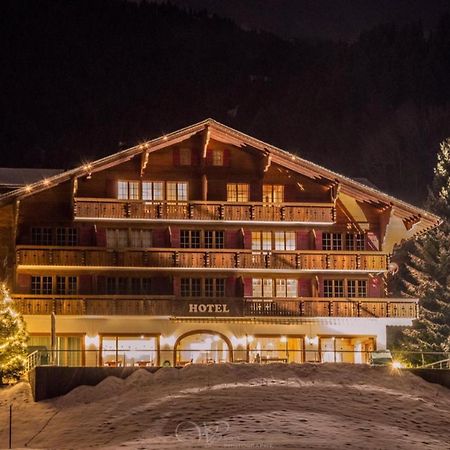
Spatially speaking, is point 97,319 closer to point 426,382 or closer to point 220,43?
point 426,382

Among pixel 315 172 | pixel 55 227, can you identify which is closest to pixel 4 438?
pixel 55 227

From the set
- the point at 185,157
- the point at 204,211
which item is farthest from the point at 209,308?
the point at 185,157

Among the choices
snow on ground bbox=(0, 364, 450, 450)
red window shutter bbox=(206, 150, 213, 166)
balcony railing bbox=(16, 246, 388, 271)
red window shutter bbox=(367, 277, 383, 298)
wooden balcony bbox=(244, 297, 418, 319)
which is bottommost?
snow on ground bbox=(0, 364, 450, 450)

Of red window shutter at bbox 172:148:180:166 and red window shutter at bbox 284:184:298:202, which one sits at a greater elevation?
red window shutter at bbox 172:148:180:166

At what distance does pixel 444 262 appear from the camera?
227 ft

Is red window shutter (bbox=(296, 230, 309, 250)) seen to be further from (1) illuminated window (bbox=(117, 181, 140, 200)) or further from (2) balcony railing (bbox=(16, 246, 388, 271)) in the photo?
(1) illuminated window (bbox=(117, 181, 140, 200))

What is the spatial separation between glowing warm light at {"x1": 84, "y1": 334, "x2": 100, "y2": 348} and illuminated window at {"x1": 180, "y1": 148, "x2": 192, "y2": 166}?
9.87 meters

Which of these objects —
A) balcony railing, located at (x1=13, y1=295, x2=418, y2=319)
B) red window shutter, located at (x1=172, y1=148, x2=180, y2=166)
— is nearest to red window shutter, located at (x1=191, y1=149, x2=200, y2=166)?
red window shutter, located at (x1=172, y1=148, x2=180, y2=166)

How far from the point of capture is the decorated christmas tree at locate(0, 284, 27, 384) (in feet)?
158

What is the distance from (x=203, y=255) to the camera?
5744 centimetres

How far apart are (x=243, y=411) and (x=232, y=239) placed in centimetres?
2258

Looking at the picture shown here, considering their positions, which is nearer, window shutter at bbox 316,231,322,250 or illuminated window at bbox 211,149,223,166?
illuminated window at bbox 211,149,223,166

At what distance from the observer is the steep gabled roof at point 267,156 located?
2235 inches

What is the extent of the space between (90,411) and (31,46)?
99984mm
